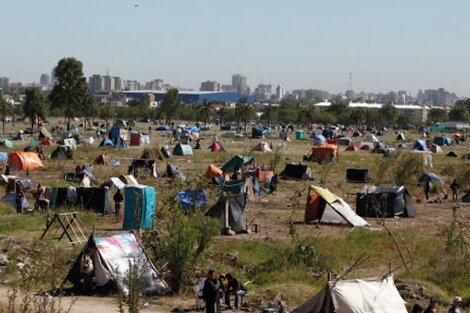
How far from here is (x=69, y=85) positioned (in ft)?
280

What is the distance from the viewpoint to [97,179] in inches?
1348

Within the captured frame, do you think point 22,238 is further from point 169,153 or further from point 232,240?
point 169,153

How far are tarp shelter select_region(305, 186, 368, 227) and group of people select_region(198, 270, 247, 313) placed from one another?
8.47 m

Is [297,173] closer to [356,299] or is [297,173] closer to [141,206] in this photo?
[141,206]

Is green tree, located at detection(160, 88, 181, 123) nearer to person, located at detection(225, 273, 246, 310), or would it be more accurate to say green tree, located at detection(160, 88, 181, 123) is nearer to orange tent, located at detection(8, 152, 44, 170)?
orange tent, located at detection(8, 152, 44, 170)

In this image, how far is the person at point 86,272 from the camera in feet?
52.7

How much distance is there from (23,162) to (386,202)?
62.1 ft

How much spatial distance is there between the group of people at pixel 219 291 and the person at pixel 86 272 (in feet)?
7.45

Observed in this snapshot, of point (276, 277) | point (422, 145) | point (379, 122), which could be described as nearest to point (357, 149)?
point (422, 145)

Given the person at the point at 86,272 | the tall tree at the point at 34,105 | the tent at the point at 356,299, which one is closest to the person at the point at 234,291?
the tent at the point at 356,299

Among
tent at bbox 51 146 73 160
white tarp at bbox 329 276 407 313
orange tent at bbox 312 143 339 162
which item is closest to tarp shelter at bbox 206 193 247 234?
white tarp at bbox 329 276 407 313

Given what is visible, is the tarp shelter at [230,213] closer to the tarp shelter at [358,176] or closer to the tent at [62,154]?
the tarp shelter at [358,176]

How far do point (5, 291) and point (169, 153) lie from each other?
33435 mm

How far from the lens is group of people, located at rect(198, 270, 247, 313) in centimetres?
1421
